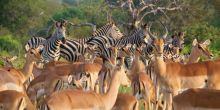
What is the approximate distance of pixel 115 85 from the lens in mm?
7578

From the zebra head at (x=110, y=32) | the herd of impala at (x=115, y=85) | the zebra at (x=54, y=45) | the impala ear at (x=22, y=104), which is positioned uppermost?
the zebra head at (x=110, y=32)

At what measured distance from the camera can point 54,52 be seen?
580 inches

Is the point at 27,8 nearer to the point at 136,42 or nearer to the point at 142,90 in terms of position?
the point at 136,42

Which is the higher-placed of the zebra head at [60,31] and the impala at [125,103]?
the zebra head at [60,31]

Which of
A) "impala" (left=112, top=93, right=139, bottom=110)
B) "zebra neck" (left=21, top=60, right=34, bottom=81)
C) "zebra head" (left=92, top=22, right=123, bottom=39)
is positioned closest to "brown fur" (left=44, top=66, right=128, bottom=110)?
"impala" (left=112, top=93, right=139, bottom=110)

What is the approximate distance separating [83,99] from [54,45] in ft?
24.8

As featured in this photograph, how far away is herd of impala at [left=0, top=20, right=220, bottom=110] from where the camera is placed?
7.15m

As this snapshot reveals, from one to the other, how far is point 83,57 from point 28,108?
634cm

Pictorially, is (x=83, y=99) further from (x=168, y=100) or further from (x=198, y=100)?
(x=168, y=100)

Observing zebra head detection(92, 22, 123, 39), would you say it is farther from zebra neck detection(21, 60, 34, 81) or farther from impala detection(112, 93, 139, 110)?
impala detection(112, 93, 139, 110)

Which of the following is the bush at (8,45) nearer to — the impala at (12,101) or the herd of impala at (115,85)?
the herd of impala at (115,85)

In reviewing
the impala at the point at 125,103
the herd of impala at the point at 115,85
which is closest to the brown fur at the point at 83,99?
the herd of impala at the point at 115,85

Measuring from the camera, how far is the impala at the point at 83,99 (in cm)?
690

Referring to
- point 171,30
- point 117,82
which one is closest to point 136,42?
point 117,82
